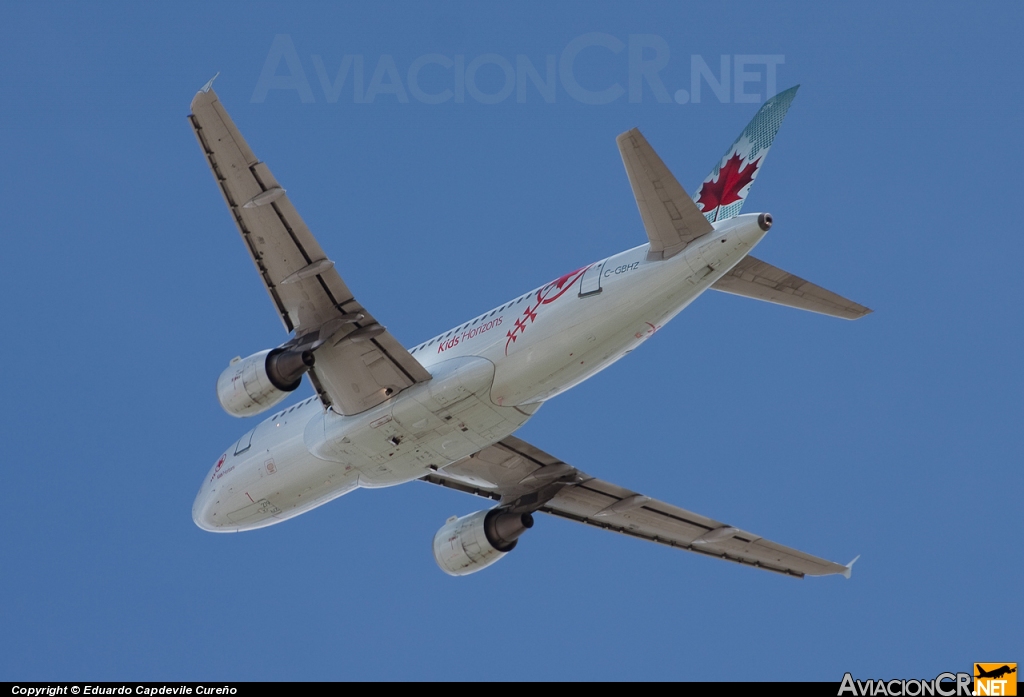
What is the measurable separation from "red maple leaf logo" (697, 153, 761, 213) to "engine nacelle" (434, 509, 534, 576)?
36.6ft

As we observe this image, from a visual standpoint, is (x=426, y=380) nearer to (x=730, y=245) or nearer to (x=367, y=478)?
(x=367, y=478)

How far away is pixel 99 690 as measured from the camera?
31.5m

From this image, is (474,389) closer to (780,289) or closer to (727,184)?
(780,289)

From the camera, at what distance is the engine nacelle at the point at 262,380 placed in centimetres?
3309

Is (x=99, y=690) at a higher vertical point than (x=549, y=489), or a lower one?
lower

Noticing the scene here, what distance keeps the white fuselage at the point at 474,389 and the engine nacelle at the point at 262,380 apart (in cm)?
221

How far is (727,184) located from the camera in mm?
33281

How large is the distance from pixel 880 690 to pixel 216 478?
18.2 metres

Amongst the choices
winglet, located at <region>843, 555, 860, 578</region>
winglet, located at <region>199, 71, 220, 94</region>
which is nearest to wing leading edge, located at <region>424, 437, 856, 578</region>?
winglet, located at <region>843, 555, 860, 578</region>

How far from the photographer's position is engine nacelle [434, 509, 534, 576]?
1576 inches

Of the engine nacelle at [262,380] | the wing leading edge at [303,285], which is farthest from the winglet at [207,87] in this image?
the engine nacelle at [262,380]

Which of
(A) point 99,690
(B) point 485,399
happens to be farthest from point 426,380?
(A) point 99,690

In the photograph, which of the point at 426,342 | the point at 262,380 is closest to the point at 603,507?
the point at 426,342

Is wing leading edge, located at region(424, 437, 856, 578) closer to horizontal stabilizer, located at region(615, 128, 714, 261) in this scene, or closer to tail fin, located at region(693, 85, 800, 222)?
tail fin, located at region(693, 85, 800, 222)
